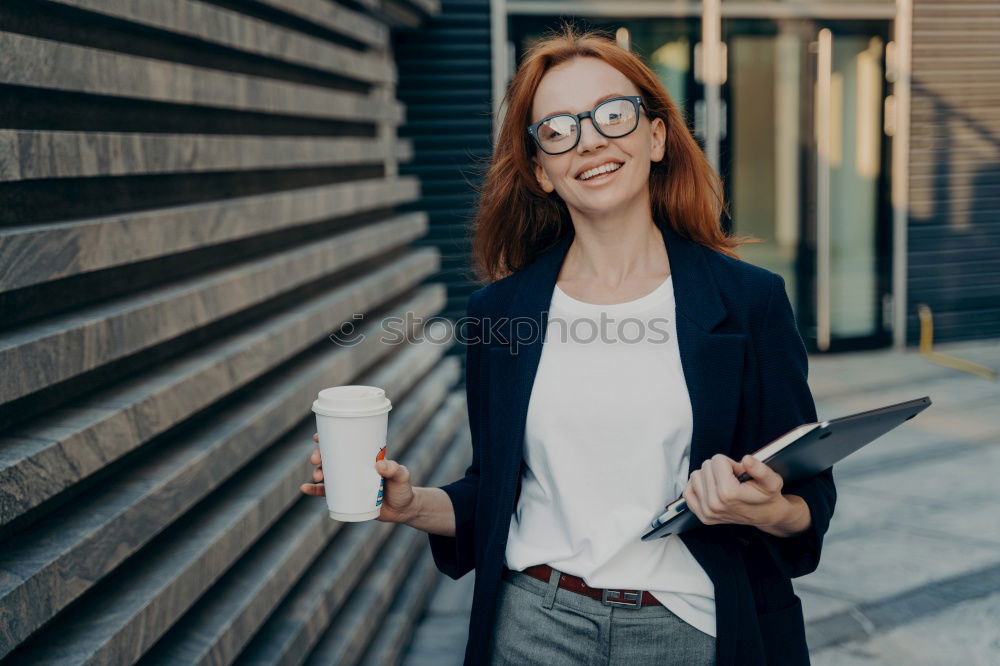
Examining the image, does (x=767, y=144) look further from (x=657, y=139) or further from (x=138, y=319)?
(x=138, y=319)

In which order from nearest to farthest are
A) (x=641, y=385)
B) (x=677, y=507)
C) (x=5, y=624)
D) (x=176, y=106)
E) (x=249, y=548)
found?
(x=5, y=624) → (x=677, y=507) → (x=641, y=385) → (x=176, y=106) → (x=249, y=548)

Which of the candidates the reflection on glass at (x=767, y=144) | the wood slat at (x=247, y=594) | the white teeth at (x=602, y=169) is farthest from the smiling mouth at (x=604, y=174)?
the reflection on glass at (x=767, y=144)

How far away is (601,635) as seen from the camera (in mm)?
1622

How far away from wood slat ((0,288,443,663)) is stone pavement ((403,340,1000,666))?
1367mm

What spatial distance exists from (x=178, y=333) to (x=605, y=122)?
975 millimetres

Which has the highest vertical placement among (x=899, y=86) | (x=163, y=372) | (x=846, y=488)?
(x=899, y=86)

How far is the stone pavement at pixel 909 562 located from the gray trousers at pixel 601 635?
1968 millimetres

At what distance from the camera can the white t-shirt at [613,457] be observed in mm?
1646

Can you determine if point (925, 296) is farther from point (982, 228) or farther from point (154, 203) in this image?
point (154, 203)

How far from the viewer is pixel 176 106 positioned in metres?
2.20

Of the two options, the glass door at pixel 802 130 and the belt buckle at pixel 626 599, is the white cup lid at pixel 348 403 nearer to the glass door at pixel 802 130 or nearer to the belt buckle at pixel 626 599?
the belt buckle at pixel 626 599

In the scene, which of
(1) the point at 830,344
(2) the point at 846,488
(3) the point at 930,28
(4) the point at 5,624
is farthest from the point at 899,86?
(4) the point at 5,624

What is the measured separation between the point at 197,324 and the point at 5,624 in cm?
92

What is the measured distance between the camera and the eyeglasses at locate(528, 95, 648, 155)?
1.81 metres
